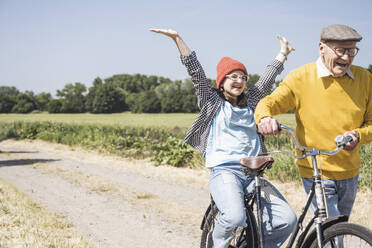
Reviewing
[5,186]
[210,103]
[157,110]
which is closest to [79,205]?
[5,186]

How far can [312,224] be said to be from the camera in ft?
8.34

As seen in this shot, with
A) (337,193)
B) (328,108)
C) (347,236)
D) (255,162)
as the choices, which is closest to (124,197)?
(255,162)

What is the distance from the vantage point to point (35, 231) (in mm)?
4797

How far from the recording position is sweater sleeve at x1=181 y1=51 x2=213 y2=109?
310cm

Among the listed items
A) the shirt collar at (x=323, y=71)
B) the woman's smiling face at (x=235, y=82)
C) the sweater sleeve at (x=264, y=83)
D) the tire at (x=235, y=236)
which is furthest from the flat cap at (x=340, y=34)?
the tire at (x=235, y=236)

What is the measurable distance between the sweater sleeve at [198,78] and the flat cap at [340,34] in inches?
38.6

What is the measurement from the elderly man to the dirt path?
241 centimetres

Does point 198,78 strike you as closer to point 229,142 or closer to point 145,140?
point 229,142

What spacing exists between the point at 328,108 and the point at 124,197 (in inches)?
210

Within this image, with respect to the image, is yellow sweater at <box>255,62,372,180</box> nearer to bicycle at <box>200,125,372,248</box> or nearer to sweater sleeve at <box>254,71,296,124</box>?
sweater sleeve at <box>254,71,296,124</box>

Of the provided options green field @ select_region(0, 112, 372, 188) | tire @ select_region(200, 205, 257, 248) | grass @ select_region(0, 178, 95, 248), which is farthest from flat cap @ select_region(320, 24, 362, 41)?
green field @ select_region(0, 112, 372, 188)

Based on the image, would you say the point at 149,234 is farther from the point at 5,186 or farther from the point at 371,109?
the point at 5,186

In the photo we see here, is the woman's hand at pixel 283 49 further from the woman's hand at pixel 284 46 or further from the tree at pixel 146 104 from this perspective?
the tree at pixel 146 104

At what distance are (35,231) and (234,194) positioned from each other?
3.13 meters
